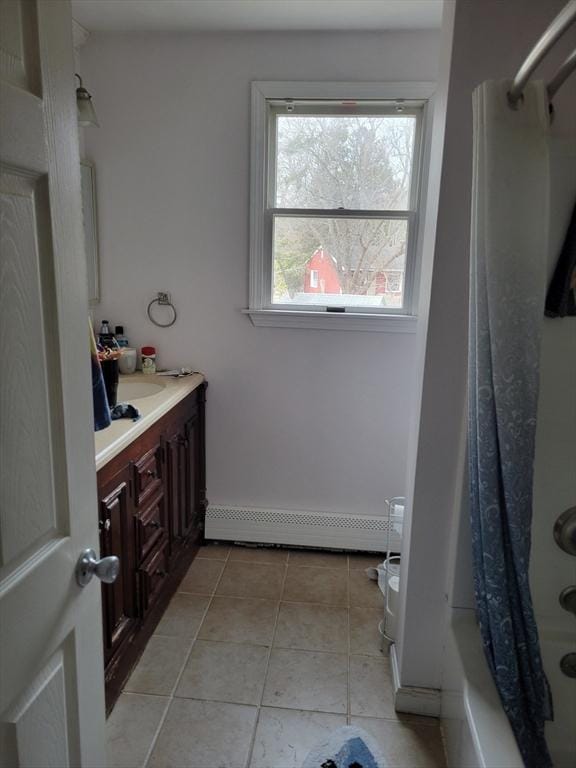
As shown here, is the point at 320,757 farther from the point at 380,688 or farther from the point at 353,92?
the point at 353,92

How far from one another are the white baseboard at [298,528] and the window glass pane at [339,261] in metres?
1.10

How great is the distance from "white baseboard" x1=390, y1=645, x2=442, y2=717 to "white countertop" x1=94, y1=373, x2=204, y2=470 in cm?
124

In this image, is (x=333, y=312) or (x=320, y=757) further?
(x=333, y=312)

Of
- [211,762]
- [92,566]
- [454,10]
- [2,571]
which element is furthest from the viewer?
[211,762]

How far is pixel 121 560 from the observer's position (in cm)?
181

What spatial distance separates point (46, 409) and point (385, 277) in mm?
2029

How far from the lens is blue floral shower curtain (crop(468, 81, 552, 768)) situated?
1236 millimetres

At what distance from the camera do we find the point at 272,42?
7.88ft

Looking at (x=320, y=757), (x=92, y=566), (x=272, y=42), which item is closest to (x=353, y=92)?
(x=272, y=42)

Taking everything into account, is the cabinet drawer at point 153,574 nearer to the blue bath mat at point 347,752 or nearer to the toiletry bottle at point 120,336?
the blue bath mat at point 347,752

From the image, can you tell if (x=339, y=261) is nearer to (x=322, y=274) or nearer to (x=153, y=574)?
(x=322, y=274)

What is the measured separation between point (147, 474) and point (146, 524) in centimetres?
18

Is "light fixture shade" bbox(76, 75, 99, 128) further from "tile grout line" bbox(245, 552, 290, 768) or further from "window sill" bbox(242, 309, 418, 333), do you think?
"tile grout line" bbox(245, 552, 290, 768)

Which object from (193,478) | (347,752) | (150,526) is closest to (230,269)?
(193,478)
